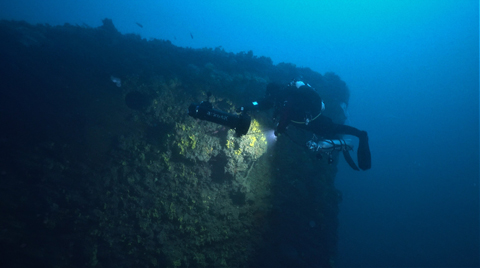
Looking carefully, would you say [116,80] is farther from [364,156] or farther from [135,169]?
[364,156]

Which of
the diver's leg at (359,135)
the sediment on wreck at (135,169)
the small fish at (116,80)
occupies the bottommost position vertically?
the sediment on wreck at (135,169)

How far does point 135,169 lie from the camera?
549 cm

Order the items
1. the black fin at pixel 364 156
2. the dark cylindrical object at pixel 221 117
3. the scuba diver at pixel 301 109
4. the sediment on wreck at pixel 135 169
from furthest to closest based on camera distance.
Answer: the black fin at pixel 364 156
the scuba diver at pixel 301 109
the sediment on wreck at pixel 135 169
the dark cylindrical object at pixel 221 117

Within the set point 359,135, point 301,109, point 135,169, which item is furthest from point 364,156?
point 135,169

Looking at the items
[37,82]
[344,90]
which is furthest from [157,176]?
[344,90]

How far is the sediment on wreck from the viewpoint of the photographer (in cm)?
439

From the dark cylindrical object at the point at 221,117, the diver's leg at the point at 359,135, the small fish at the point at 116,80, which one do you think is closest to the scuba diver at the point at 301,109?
the diver's leg at the point at 359,135

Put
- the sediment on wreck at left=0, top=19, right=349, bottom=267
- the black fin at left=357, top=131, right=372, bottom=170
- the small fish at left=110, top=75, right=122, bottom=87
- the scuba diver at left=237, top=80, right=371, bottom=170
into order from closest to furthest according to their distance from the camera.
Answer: the sediment on wreck at left=0, top=19, right=349, bottom=267 → the scuba diver at left=237, top=80, right=371, bottom=170 → the black fin at left=357, top=131, right=372, bottom=170 → the small fish at left=110, top=75, right=122, bottom=87

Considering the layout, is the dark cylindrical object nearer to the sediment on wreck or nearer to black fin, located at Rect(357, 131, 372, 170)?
the sediment on wreck

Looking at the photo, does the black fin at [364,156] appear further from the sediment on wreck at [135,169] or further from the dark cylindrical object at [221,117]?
the dark cylindrical object at [221,117]

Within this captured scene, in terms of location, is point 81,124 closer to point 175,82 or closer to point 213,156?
point 175,82

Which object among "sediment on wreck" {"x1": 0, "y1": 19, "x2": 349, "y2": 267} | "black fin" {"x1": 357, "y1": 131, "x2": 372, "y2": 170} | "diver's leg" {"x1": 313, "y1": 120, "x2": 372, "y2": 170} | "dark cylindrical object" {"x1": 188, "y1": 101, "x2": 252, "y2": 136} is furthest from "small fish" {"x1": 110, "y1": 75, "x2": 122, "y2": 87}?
"black fin" {"x1": 357, "y1": 131, "x2": 372, "y2": 170}

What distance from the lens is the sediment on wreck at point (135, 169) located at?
4.39 m

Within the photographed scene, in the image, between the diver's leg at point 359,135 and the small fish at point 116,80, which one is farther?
the small fish at point 116,80
